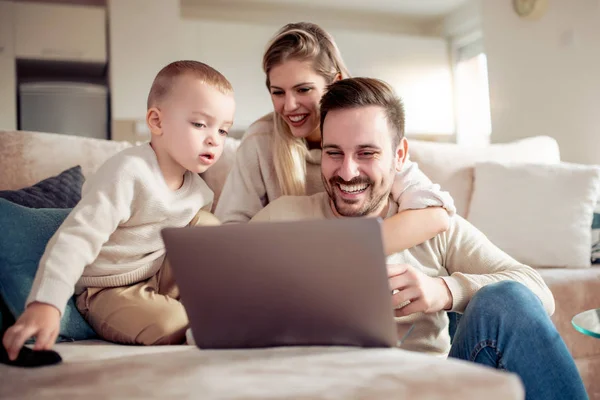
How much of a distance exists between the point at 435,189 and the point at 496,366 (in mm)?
486

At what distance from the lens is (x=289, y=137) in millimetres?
1785

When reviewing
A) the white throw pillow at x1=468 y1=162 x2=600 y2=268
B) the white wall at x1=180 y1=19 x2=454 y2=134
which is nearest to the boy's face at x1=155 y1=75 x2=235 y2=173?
the white throw pillow at x1=468 y1=162 x2=600 y2=268

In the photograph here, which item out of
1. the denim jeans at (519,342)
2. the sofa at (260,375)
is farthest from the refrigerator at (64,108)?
the denim jeans at (519,342)

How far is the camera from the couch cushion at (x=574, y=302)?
213 centimetres

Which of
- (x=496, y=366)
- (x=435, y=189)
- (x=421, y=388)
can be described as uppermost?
(x=435, y=189)

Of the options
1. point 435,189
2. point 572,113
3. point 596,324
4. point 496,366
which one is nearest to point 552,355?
point 496,366

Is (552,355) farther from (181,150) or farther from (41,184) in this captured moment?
(41,184)

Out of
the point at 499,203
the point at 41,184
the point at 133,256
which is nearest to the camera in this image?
the point at 133,256

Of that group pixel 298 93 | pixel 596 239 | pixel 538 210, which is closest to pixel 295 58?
pixel 298 93

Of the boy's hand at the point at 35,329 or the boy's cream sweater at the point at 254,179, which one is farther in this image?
the boy's cream sweater at the point at 254,179

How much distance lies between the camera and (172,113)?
1.34m

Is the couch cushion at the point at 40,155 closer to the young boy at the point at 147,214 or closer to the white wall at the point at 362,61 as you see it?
the young boy at the point at 147,214

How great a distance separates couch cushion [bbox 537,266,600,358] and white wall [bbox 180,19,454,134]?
3.50m

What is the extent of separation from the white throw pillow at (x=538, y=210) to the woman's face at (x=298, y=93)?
1.09m
